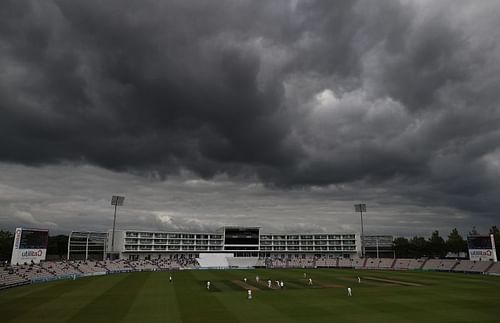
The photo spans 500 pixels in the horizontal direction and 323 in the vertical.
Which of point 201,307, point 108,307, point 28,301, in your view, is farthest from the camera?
point 28,301

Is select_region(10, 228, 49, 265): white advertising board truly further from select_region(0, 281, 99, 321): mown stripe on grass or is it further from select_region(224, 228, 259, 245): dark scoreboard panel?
select_region(224, 228, 259, 245): dark scoreboard panel

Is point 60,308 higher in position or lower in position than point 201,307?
lower

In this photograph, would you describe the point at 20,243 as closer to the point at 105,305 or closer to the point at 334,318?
the point at 105,305

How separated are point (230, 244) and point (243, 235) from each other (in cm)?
676

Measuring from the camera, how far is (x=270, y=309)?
35469 mm

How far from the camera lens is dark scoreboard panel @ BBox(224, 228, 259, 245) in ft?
532

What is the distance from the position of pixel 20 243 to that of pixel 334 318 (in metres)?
67.5

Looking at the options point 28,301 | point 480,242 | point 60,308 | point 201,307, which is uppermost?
point 480,242

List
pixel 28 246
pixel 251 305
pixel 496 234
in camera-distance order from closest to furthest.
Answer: pixel 251 305, pixel 28 246, pixel 496 234

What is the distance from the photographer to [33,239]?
7675cm

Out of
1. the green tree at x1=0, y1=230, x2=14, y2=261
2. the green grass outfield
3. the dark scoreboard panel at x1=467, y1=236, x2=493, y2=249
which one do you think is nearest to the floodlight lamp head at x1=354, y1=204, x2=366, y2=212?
the dark scoreboard panel at x1=467, y1=236, x2=493, y2=249

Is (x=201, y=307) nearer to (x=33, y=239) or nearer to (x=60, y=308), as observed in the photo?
(x=60, y=308)

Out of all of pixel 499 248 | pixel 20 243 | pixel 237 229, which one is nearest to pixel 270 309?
pixel 20 243

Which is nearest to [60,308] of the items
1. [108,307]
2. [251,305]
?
[108,307]
